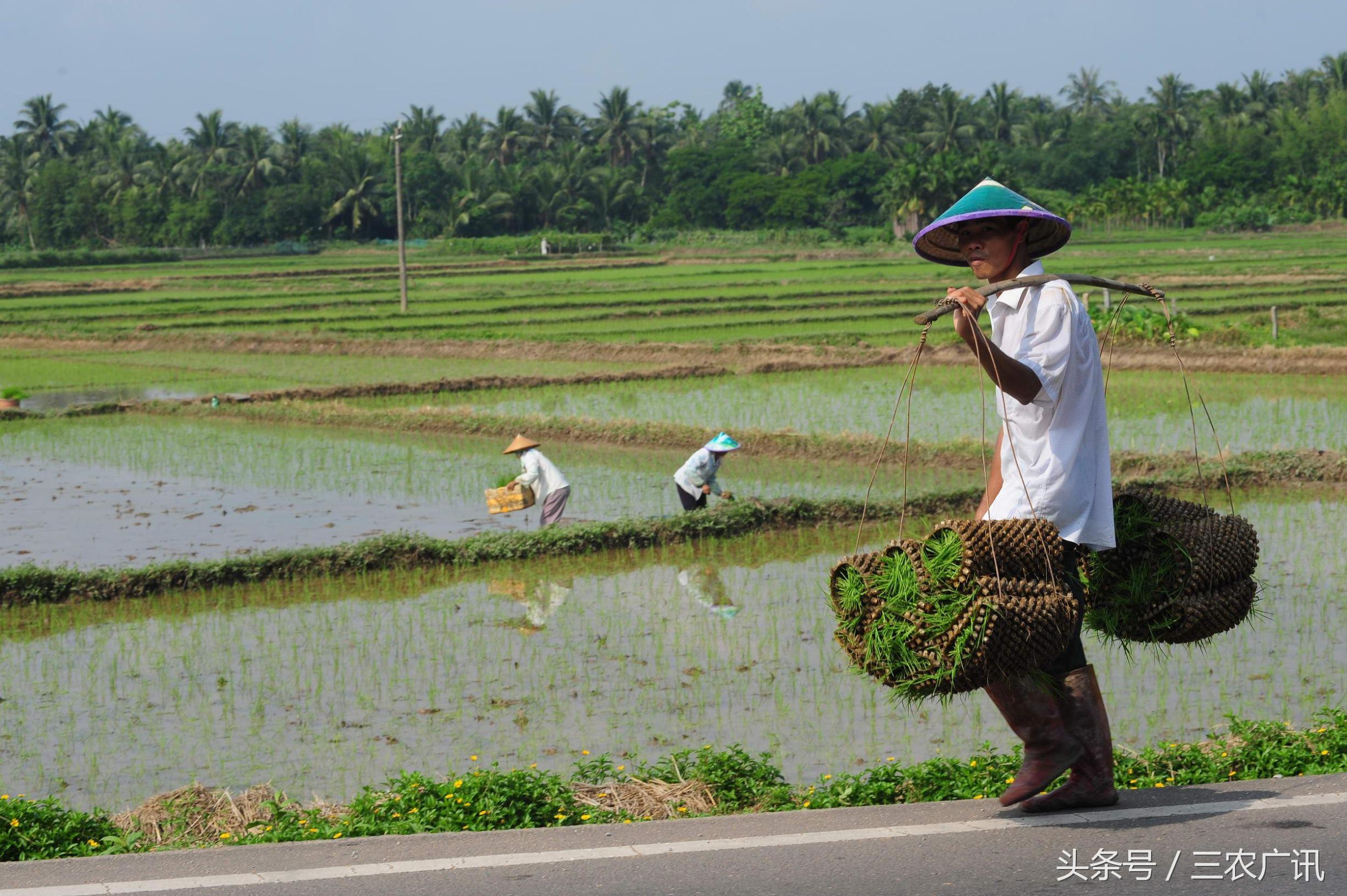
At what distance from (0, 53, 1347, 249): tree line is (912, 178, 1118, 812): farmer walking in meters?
47.3

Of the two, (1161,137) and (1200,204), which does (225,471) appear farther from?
(1161,137)

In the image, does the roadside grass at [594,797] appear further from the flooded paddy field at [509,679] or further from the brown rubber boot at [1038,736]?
the flooded paddy field at [509,679]

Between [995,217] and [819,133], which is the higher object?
[819,133]

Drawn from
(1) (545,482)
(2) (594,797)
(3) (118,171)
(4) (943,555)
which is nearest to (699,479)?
(1) (545,482)

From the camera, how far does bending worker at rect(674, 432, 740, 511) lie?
28.5 feet

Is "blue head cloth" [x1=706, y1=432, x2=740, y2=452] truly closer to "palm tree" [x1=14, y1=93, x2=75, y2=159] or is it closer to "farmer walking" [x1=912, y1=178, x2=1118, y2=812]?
"farmer walking" [x1=912, y1=178, x2=1118, y2=812]

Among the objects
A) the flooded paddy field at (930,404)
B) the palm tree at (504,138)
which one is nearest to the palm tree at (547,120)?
the palm tree at (504,138)

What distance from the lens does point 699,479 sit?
28.7 feet

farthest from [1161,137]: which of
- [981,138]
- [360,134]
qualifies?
[360,134]

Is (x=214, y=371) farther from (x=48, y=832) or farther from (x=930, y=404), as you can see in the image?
(x=48, y=832)

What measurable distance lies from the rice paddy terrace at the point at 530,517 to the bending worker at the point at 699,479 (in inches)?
20.4

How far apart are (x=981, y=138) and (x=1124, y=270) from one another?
121ft

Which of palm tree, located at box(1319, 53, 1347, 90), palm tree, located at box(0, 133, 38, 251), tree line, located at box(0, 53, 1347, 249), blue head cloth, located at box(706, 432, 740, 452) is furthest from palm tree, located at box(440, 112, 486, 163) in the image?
blue head cloth, located at box(706, 432, 740, 452)

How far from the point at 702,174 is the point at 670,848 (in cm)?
5893
